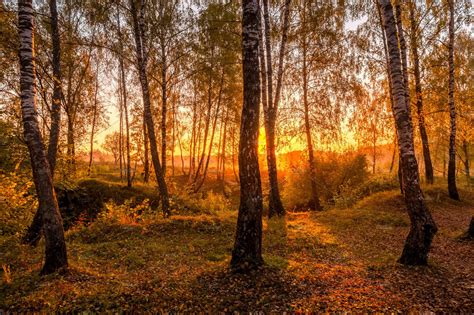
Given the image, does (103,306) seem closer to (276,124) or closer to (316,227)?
(316,227)

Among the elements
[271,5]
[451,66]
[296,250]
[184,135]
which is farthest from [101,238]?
[184,135]

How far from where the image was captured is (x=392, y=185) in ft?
68.2

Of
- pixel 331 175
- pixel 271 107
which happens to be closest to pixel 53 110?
pixel 271 107

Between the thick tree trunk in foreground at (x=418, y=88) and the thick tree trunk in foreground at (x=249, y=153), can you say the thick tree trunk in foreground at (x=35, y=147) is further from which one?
the thick tree trunk in foreground at (x=418, y=88)

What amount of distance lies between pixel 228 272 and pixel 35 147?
5.44 meters

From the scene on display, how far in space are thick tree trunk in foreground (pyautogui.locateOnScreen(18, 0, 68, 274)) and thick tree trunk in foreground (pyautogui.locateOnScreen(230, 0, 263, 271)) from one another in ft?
14.5

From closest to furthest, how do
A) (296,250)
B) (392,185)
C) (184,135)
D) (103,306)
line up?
(103,306)
(296,250)
(392,185)
(184,135)

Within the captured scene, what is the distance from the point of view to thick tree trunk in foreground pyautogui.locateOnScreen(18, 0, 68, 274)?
672cm

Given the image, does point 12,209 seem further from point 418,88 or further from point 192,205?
point 418,88

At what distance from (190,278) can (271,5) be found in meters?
14.2

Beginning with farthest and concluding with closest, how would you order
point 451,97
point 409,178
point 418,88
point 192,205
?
point 418,88 < point 192,205 < point 451,97 < point 409,178

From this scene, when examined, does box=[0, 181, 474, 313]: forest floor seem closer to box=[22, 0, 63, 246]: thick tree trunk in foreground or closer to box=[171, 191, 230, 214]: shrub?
box=[22, 0, 63, 246]: thick tree trunk in foreground

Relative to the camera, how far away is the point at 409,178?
667 cm

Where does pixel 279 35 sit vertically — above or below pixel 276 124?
→ above
